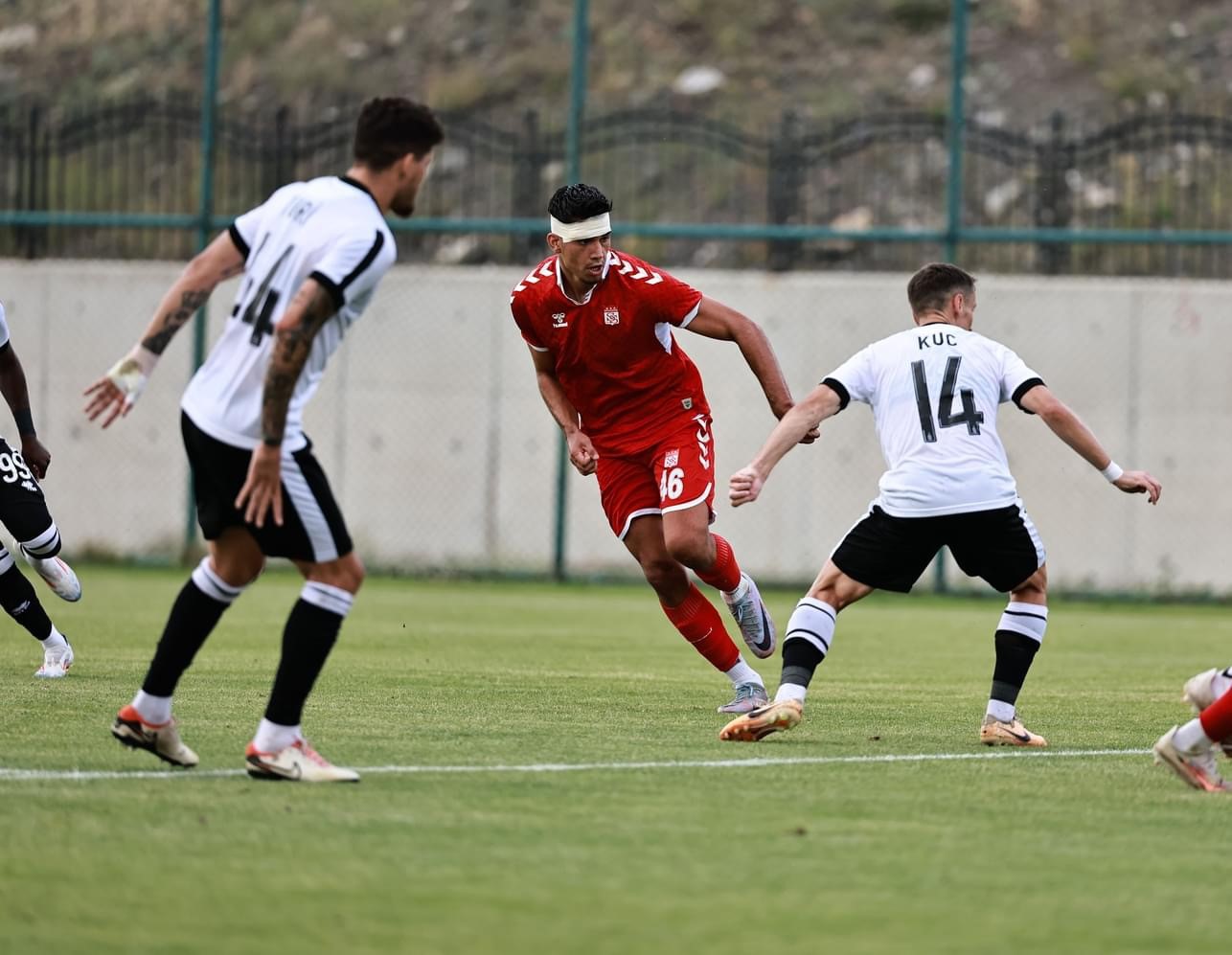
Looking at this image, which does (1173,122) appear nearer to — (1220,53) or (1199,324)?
(1199,324)

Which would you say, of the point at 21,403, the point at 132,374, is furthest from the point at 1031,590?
the point at 21,403

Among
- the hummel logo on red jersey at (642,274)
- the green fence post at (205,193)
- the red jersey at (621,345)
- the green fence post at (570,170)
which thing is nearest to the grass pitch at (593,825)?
the red jersey at (621,345)

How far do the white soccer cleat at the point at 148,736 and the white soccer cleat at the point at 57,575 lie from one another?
Result: 11.1 ft

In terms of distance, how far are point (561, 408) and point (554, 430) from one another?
10116 millimetres

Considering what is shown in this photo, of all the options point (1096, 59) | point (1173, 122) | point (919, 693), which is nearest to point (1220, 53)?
point (1096, 59)

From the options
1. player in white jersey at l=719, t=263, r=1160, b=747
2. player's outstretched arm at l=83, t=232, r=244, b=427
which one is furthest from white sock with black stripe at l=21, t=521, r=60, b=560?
player in white jersey at l=719, t=263, r=1160, b=747

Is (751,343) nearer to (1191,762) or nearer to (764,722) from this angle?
(764,722)

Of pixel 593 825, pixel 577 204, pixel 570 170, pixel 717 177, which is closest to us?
pixel 593 825

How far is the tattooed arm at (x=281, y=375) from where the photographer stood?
19.5 ft

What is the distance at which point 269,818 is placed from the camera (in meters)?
5.49

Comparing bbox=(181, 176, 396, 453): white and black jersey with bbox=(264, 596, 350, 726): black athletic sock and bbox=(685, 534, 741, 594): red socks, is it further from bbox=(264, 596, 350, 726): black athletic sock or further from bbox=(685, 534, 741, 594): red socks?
bbox=(685, 534, 741, 594): red socks

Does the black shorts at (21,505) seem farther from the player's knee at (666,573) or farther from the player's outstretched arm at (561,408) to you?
the player's knee at (666,573)

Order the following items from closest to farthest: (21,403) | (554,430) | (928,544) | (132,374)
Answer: (132,374), (928,544), (21,403), (554,430)

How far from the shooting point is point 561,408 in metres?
9.02
